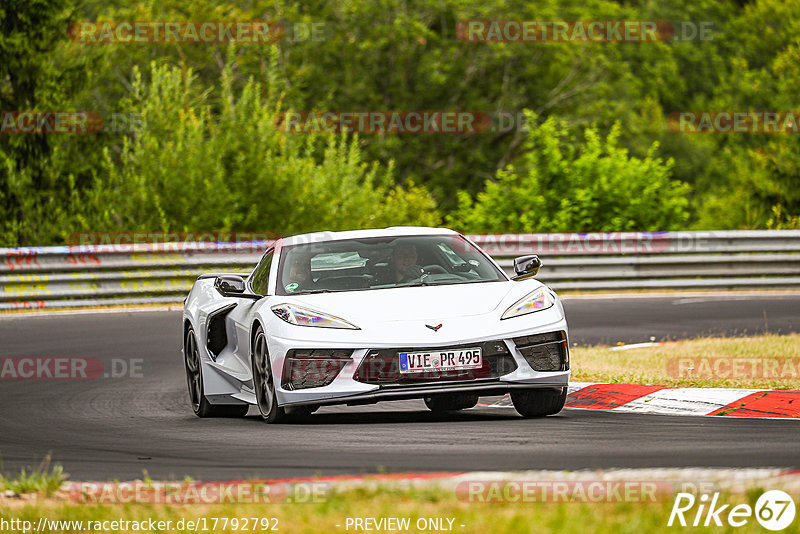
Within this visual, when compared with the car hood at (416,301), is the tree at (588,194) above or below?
below

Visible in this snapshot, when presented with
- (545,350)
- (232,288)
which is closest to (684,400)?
(545,350)

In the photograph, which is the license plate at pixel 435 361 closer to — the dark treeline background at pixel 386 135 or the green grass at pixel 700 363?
the green grass at pixel 700 363

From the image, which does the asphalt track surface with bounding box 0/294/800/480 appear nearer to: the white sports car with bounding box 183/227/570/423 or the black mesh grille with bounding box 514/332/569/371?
the white sports car with bounding box 183/227/570/423

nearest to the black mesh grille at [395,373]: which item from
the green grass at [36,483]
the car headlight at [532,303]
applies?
the car headlight at [532,303]

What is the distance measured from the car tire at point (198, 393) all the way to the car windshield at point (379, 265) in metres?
1.27

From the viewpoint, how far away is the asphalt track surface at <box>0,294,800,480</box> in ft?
22.5

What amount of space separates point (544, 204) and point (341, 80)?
82.1 feet

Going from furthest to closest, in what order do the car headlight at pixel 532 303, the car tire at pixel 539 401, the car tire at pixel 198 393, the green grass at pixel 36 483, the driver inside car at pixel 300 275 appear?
the car tire at pixel 198 393 → the driver inside car at pixel 300 275 → the car tire at pixel 539 401 → the car headlight at pixel 532 303 → the green grass at pixel 36 483

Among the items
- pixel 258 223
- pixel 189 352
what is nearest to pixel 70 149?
pixel 258 223

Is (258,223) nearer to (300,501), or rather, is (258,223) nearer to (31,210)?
(31,210)

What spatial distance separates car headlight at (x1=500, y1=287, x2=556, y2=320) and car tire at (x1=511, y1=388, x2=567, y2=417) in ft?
1.80

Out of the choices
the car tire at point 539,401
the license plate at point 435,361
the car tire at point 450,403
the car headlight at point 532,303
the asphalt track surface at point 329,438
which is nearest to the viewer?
the asphalt track surface at point 329,438

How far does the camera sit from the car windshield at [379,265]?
31.4ft

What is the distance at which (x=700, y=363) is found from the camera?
12.2 metres
